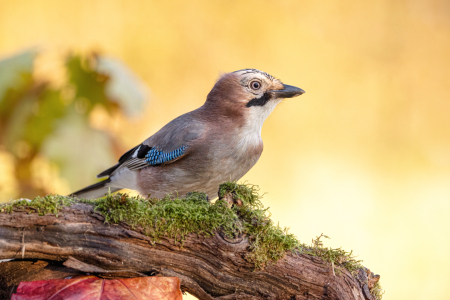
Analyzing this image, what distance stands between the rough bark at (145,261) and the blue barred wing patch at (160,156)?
1506mm

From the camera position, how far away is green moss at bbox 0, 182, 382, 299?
95.7 inches

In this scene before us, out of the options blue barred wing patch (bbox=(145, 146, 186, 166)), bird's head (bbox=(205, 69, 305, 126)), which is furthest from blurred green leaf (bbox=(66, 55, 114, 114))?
bird's head (bbox=(205, 69, 305, 126))

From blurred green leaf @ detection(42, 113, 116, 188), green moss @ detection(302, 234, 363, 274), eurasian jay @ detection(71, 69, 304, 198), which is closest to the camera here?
green moss @ detection(302, 234, 363, 274)

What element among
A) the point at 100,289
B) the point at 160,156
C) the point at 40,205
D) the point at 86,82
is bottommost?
the point at 100,289

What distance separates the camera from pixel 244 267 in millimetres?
2492

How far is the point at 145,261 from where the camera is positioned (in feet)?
7.96

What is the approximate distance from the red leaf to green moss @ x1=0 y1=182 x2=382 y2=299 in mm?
252

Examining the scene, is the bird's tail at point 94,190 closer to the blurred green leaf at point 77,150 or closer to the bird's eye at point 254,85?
the blurred green leaf at point 77,150

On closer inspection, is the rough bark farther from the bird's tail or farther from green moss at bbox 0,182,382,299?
the bird's tail

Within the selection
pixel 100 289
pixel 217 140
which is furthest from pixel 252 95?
pixel 100 289

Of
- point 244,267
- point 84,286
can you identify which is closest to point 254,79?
point 244,267

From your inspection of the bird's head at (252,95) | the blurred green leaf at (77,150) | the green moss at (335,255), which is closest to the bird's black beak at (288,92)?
the bird's head at (252,95)

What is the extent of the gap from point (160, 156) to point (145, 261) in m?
1.76

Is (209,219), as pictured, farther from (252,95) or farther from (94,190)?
(94,190)
